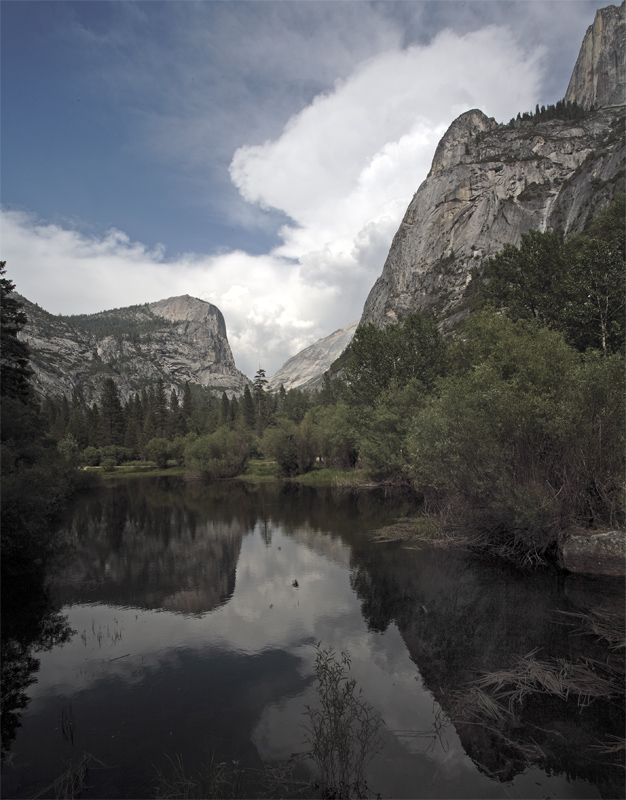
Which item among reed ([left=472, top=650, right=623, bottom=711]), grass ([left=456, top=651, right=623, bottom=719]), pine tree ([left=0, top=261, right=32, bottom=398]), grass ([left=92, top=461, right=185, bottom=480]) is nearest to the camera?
grass ([left=456, top=651, right=623, bottom=719])

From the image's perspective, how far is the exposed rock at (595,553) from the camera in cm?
1638

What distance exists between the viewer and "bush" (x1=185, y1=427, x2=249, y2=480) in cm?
7100

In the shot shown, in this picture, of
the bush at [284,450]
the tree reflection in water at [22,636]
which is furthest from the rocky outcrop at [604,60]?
the tree reflection in water at [22,636]

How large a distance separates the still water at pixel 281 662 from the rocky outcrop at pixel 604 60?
197324mm

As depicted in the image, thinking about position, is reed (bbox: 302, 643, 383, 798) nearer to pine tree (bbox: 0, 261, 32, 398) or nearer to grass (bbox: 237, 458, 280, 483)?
pine tree (bbox: 0, 261, 32, 398)

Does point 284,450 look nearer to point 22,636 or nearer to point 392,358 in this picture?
point 392,358

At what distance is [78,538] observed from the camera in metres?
29.7

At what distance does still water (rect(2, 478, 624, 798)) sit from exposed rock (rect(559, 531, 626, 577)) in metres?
0.83

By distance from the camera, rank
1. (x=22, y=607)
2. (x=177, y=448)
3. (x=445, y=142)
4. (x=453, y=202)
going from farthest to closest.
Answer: (x=445, y=142)
(x=453, y=202)
(x=177, y=448)
(x=22, y=607)

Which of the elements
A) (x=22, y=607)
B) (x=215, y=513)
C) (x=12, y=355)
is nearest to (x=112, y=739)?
(x=22, y=607)

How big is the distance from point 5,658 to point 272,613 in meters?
8.11

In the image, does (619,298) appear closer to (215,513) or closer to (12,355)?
(215,513)

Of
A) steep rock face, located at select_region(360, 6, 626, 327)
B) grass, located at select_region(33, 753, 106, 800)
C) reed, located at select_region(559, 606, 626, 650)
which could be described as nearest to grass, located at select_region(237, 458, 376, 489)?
reed, located at select_region(559, 606, 626, 650)

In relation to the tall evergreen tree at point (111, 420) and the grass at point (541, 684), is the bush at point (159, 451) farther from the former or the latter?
the grass at point (541, 684)
